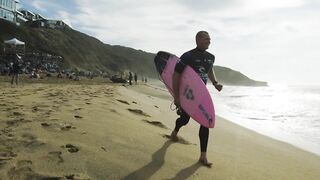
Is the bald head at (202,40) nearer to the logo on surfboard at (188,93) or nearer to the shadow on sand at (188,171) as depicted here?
the logo on surfboard at (188,93)

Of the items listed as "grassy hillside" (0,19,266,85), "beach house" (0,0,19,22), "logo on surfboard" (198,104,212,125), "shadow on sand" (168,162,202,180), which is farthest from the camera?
"grassy hillside" (0,19,266,85)

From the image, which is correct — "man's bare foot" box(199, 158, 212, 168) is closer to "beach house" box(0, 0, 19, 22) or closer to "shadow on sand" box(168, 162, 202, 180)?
"shadow on sand" box(168, 162, 202, 180)

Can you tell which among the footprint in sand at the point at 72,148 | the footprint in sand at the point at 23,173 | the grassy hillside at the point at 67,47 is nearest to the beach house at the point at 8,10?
the grassy hillside at the point at 67,47

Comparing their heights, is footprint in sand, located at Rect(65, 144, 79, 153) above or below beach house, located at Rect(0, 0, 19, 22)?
below

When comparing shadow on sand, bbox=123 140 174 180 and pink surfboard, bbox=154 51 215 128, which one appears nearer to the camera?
shadow on sand, bbox=123 140 174 180

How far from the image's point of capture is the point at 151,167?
4.24 m

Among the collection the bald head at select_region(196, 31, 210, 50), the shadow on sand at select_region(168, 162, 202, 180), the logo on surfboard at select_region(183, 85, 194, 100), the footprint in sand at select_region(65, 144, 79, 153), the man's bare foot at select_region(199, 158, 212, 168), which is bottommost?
the shadow on sand at select_region(168, 162, 202, 180)

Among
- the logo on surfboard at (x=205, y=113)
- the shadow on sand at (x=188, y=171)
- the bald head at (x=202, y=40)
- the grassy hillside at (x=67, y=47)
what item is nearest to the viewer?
the shadow on sand at (x=188, y=171)

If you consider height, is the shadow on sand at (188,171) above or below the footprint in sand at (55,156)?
below

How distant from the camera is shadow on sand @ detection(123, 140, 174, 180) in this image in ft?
12.9

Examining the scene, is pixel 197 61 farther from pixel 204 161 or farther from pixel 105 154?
pixel 105 154

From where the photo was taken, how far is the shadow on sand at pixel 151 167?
3.92 meters

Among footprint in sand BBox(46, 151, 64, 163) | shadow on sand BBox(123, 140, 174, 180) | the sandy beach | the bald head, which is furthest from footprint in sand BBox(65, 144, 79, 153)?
the bald head

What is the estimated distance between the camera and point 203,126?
203 inches
